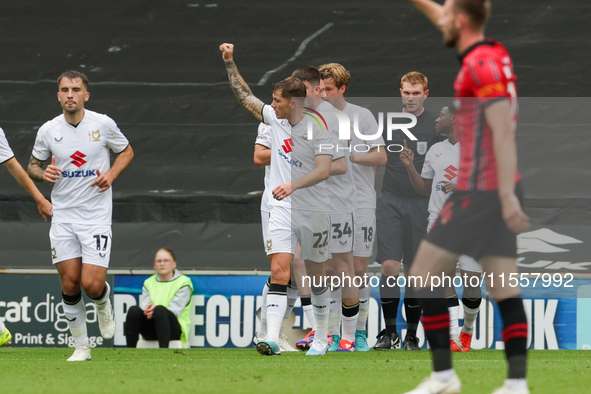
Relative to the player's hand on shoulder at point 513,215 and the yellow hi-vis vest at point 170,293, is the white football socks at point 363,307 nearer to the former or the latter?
the yellow hi-vis vest at point 170,293

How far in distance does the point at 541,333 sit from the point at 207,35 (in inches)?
200

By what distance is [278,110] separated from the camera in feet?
19.6

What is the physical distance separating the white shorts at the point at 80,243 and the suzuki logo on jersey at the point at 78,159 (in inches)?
17.5

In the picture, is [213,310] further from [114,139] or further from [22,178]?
[22,178]

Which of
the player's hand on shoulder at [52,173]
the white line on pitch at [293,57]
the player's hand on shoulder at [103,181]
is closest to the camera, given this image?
the player's hand on shoulder at [52,173]

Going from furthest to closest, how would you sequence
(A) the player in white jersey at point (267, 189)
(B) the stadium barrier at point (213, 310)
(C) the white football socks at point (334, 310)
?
1. (B) the stadium barrier at point (213, 310)
2. (C) the white football socks at point (334, 310)
3. (A) the player in white jersey at point (267, 189)

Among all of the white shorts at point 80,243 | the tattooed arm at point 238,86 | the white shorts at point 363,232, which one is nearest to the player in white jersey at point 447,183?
the white shorts at point 363,232

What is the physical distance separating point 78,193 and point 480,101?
375 cm

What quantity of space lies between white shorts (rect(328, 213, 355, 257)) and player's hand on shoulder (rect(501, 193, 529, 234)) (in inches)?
132

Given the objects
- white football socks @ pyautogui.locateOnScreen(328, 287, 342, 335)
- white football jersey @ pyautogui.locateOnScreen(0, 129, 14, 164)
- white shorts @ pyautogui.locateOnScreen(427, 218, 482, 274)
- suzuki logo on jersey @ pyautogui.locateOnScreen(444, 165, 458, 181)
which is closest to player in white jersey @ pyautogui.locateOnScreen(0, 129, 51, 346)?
white football jersey @ pyautogui.locateOnScreen(0, 129, 14, 164)

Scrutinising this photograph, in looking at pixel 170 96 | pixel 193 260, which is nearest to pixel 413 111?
pixel 193 260

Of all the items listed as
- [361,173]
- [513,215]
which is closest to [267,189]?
[361,173]

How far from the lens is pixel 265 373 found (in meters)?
4.69

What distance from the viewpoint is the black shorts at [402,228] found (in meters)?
7.15
